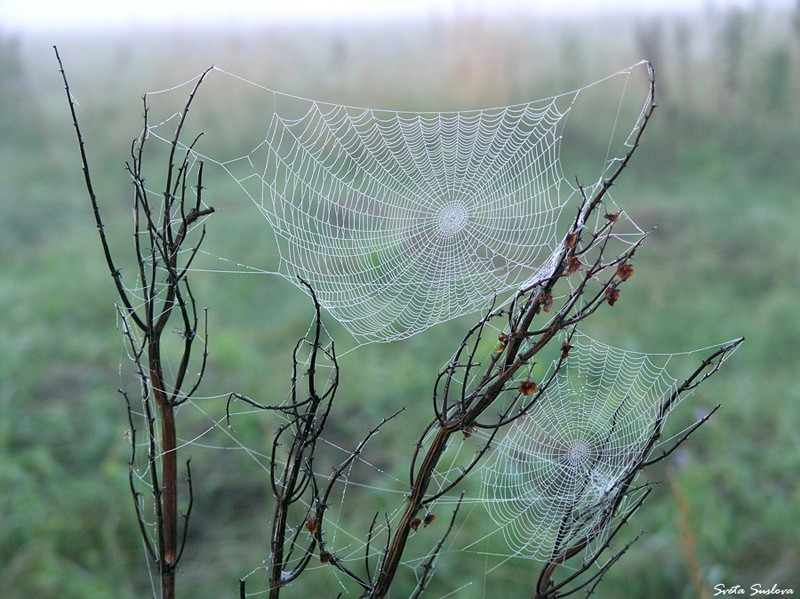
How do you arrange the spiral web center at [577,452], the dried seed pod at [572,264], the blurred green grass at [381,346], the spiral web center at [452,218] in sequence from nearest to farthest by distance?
1. the dried seed pod at [572,264]
2. the spiral web center at [577,452]
3. the spiral web center at [452,218]
4. the blurred green grass at [381,346]

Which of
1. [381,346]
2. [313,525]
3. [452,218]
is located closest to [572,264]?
[313,525]

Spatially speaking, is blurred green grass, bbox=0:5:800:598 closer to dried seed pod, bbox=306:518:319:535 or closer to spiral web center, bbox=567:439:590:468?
spiral web center, bbox=567:439:590:468

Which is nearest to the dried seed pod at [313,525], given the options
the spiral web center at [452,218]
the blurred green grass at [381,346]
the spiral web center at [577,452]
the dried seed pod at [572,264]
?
the dried seed pod at [572,264]

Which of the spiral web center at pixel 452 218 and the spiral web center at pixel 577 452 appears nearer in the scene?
the spiral web center at pixel 577 452

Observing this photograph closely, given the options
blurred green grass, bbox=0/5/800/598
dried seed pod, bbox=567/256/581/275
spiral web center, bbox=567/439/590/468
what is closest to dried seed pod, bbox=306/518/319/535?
dried seed pod, bbox=567/256/581/275

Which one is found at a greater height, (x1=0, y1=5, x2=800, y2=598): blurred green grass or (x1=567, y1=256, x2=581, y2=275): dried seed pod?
(x1=0, y1=5, x2=800, y2=598): blurred green grass

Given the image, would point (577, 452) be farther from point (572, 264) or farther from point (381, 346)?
point (381, 346)

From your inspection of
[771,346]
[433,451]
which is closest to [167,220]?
[433,451]

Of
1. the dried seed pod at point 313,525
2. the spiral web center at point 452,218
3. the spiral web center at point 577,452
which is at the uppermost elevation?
the spiral web center at point 452,218

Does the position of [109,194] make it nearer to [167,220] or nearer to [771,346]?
[771,346]

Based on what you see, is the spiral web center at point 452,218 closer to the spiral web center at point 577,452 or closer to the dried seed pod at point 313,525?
the spiral web center at point 577,452
